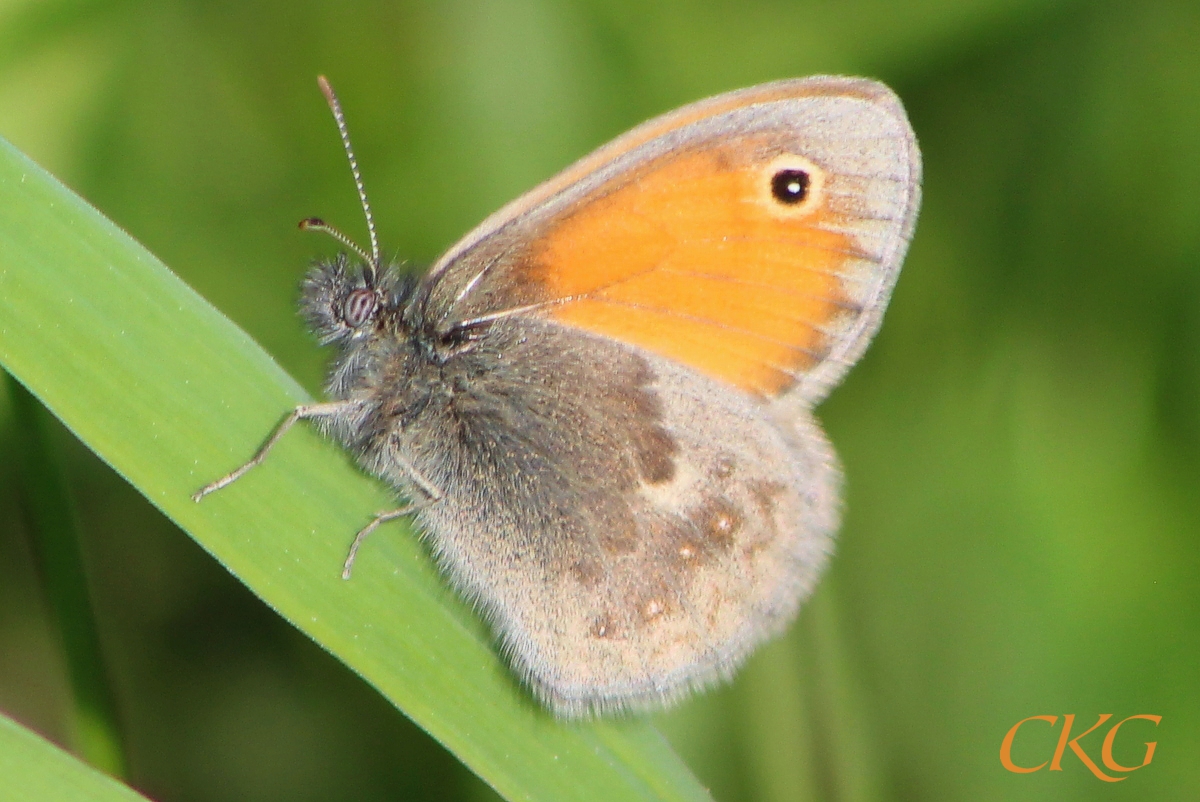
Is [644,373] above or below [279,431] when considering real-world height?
below

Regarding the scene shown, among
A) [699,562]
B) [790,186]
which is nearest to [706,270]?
[790,186]

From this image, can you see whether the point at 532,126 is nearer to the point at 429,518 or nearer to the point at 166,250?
the point at 166,250

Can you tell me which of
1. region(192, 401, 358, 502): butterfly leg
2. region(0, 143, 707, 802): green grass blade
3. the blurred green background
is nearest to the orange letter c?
the blurred green background

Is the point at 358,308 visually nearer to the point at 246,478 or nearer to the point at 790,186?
the point at 246,478

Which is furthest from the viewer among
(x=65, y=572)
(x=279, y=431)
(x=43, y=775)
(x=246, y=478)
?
(x=65, y=572)

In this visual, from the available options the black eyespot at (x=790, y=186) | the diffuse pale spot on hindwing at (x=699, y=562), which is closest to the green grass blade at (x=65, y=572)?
the diffuse pale spot on hindwing at (x=699, y=562)
